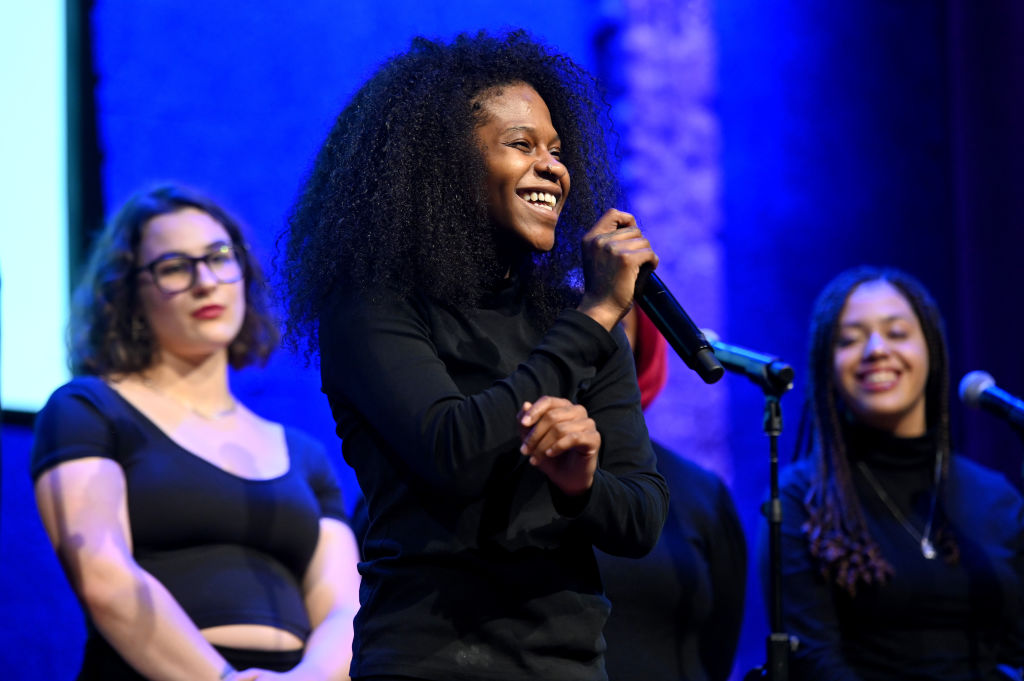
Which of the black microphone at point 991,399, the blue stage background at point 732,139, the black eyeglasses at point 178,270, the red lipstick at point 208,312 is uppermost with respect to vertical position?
the blue stage background at point 732,139

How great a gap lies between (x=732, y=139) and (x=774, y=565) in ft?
7.15

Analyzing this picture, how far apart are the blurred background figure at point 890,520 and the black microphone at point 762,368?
739 millimetres

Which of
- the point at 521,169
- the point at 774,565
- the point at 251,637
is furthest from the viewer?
the point at 251,637

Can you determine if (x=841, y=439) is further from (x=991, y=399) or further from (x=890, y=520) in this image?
(x=991, y=399)

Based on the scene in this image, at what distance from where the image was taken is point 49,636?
2809mm

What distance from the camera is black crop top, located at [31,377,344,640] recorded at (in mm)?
2381

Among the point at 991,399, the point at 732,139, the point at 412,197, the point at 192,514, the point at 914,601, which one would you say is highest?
the point at 732,139

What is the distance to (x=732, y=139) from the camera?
402 cm

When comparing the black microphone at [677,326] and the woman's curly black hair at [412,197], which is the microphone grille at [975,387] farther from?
the black microphone at [677,326]

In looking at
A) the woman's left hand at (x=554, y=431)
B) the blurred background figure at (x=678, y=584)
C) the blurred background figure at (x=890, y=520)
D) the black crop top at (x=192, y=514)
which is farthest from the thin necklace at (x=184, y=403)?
the woman's left hand at (x=554, y=431)

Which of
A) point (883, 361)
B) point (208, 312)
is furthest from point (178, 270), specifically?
point (883, 361)

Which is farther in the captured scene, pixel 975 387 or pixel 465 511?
pixel 975 387

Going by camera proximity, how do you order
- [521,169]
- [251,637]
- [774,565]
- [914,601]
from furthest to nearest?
[914,601] → [251,637] → [774,565] → [521,169]

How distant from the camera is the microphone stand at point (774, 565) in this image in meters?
2.11
